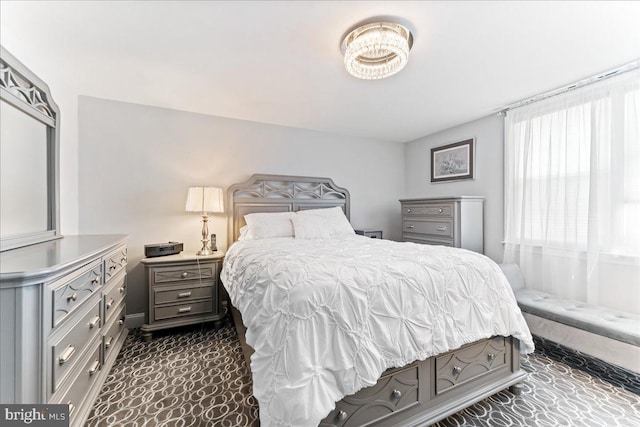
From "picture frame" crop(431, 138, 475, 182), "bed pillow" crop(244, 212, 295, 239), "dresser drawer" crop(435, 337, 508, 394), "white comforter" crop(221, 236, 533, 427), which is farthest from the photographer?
"picture frame" crop(431, 138, 475, 182)

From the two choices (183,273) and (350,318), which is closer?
(350,318)

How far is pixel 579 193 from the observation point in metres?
2.49

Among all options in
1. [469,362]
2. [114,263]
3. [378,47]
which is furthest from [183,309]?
[378,47]

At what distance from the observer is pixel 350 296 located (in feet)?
4.29

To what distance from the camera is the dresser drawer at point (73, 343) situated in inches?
45.3

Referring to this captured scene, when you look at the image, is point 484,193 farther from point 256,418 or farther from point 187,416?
point 187,416

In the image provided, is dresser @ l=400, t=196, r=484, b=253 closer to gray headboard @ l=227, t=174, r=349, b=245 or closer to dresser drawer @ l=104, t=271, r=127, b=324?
gray headboard @ l=227, t=174, r=349, b=245

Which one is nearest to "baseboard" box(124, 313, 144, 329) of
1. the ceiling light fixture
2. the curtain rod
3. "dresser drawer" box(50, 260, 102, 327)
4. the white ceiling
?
"dresser drawer" box(50, 260, 102, 327)

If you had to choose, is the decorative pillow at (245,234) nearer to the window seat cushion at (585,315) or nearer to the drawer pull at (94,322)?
the drawer pull at (94,322)

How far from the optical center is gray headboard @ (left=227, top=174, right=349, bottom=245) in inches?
129

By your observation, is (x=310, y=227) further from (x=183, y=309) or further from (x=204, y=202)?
(x=183, y=309)

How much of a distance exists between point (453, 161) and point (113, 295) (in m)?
4.18

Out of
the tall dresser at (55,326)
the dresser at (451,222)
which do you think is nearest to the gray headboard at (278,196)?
the dresser at (451,222)

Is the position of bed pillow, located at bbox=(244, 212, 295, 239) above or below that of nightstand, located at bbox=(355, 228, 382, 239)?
above
